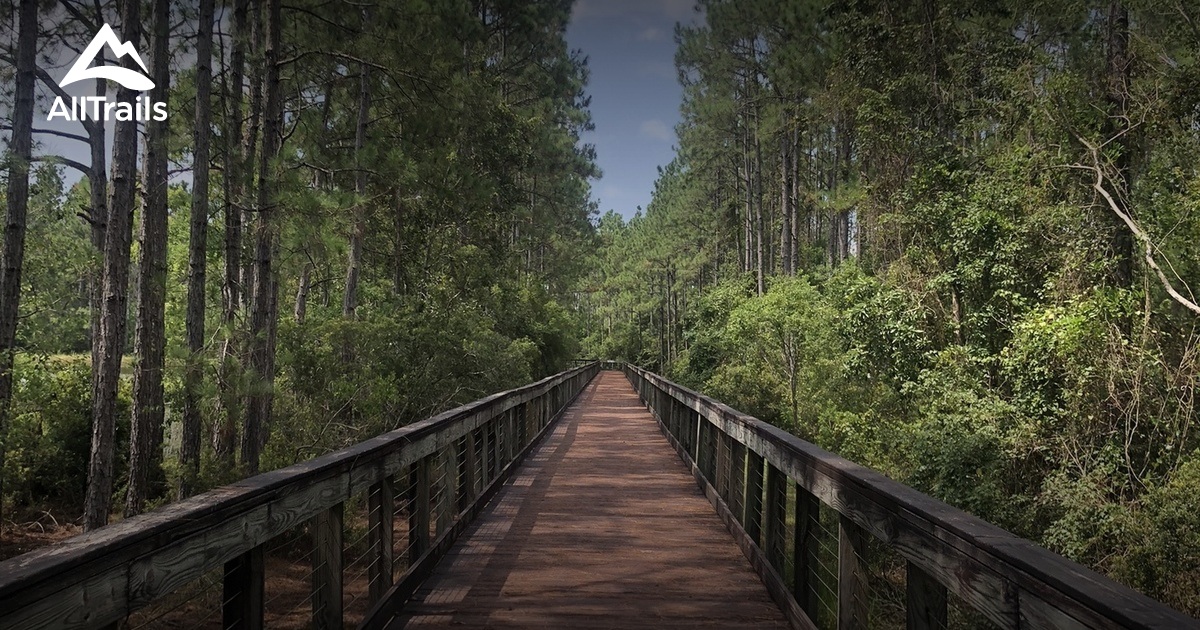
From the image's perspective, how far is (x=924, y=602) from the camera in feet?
7.47

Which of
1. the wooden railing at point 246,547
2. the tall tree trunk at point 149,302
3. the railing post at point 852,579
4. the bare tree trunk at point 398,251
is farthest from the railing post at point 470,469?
the bare tree trunk at point 398,251

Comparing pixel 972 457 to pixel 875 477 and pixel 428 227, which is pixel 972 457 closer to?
pixel 875 477

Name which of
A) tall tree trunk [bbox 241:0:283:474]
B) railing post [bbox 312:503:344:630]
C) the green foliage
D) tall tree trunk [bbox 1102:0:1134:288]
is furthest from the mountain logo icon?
tall tree trunk [bbox 1102:0:1134:288]

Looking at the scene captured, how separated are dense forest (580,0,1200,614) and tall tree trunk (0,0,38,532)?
1276 cm

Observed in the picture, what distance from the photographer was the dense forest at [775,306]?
880 cm

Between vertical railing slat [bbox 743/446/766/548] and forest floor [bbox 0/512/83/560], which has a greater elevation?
vertical railing slat [bbox 743/446/766/548]

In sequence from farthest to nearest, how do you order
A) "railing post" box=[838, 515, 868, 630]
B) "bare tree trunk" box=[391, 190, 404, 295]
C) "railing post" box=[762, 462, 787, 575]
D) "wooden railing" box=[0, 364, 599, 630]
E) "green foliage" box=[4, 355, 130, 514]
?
1. "bare tree trunk" box=[391, 190, 404, 295]
2. "green foliage" box=[4, 355, 130, 514]
3. "railing post" box=[762, 462, 787, 575]
4. "railing post" box=[838, 515, 868, 630]
5. "wooden railing" box=[0, 364, 599, 630]

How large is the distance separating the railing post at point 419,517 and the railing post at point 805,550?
2156mm

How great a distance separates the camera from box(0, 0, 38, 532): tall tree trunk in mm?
9086

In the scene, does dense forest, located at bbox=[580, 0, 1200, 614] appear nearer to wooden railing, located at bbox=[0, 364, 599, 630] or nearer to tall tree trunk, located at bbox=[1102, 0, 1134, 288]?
tall tree trunk, located at bbox=[1102, 0, 1134, 288]

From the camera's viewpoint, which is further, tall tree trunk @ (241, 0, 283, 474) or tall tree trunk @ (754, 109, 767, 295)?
tall tree trunk @ (754, 109, 767, 295)

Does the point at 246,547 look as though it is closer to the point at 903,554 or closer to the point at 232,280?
the point at 903,554

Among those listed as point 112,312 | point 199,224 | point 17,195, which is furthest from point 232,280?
point 17,195

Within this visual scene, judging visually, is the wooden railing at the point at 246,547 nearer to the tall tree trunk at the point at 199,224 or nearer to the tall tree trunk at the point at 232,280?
the tall tree trunk at the point at 232,280
